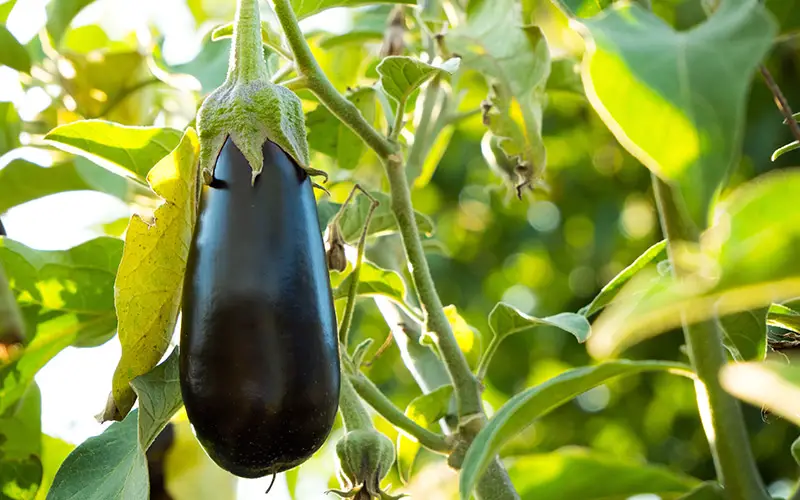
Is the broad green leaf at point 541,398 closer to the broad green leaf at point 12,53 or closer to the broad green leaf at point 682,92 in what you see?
the broad green leaf at point 682,92

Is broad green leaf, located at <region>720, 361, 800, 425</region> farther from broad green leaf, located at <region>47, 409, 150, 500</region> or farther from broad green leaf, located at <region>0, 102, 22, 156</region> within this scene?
broad green leaf, located at <region>0, 102, 22, 156</region>

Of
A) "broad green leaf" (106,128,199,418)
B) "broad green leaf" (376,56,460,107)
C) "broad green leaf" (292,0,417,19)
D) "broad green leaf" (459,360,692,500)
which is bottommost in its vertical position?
"broad green leaf" (459,360,692,500)

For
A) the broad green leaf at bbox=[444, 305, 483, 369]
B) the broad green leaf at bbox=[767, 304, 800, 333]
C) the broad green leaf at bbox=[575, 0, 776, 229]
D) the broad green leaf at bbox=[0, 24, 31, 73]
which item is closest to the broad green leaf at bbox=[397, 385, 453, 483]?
the broad green leaf at bbox=[444, 305, 483, 369]

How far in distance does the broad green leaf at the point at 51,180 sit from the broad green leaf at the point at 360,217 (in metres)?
0.22

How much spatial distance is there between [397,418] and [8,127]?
0.59 meters

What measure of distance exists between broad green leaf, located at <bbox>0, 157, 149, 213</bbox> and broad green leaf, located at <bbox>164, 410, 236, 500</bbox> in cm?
30

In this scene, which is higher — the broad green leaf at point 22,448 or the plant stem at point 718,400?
the plant stem at point 718,400

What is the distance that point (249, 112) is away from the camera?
607 mm

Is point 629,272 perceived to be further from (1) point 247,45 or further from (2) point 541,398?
(1) point 247,45

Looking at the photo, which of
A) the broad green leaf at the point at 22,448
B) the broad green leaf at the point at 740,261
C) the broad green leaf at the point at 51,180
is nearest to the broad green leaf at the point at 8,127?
the broad green leaf at the point at 51,180

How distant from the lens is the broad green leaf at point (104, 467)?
624mm

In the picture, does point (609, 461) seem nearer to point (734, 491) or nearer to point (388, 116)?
point (734, 491)

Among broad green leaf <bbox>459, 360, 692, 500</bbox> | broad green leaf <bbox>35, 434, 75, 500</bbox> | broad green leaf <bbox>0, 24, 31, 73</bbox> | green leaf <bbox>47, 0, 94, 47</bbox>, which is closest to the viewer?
broad green leaf <bbox>459, 360, 692, 500</bbox>

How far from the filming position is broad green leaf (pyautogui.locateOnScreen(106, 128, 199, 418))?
61 cm
